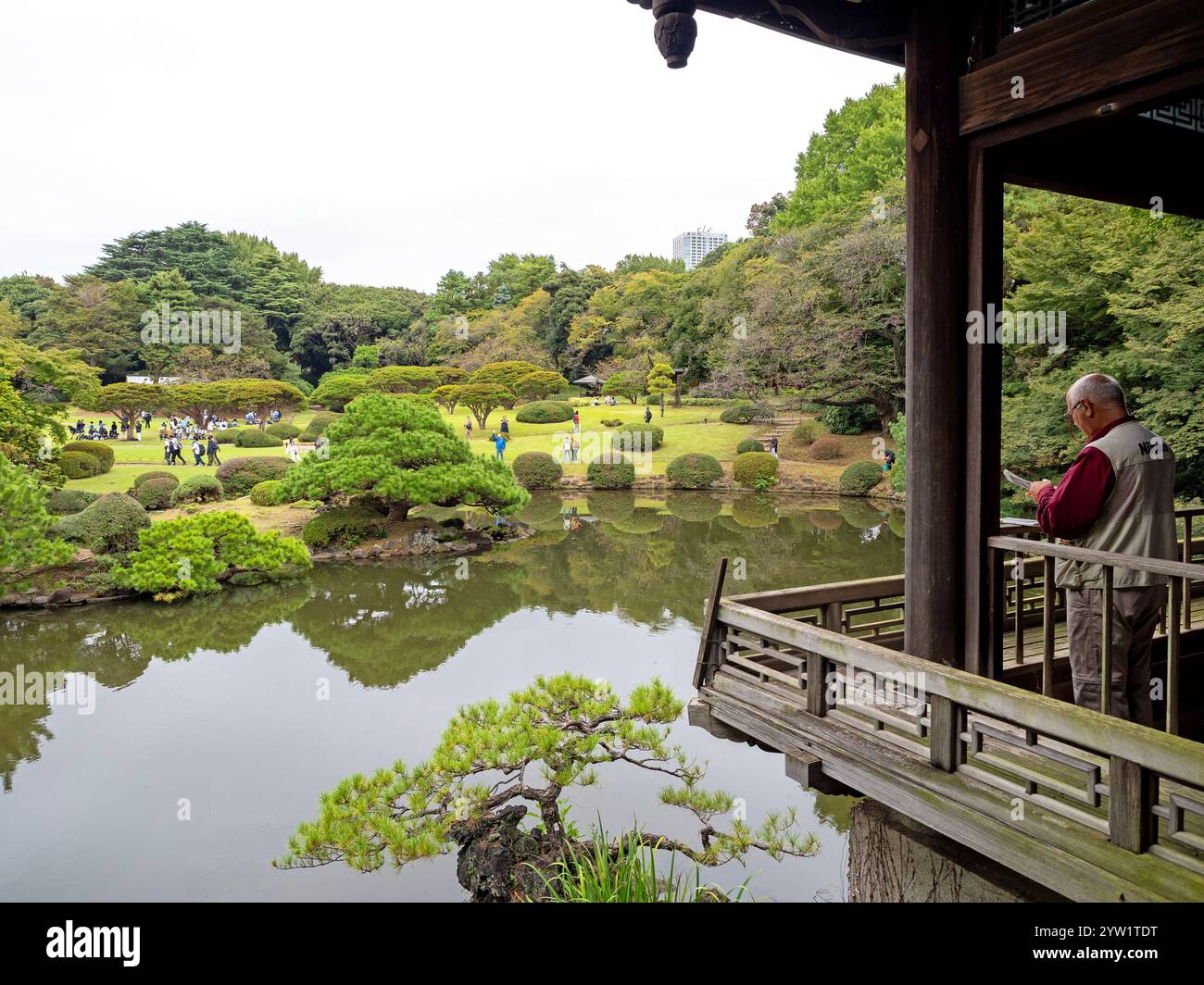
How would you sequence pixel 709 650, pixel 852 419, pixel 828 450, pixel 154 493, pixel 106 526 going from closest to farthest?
pixel 709 650 < pixel 106 526 < pixel 154 493 < pixel 828 450 < pixel 852 419

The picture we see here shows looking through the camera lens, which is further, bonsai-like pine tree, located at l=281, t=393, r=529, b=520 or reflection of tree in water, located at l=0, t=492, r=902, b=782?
bonsai-like pine tree, located at l=281, t=393, r=529, b=520

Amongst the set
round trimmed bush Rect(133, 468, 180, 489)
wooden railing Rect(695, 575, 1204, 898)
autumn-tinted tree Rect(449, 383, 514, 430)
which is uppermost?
autumn-tinted tree Rect(449, 383, 514, 430)

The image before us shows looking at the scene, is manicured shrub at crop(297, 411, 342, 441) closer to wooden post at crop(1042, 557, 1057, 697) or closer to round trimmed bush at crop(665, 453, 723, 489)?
round trimmed bush at crop(665, 453, 723, 489)

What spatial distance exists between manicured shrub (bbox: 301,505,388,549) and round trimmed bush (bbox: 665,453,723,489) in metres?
8.85

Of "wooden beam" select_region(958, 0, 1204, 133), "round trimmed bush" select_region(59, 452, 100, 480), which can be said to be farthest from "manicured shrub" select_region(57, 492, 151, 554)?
"wooden beam" select_region(958, 0, 1204, 133)

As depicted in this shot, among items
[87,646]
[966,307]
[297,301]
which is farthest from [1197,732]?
[297,301]

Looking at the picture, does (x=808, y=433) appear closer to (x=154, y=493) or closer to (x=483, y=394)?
(x=483, y=394)

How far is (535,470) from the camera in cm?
2197

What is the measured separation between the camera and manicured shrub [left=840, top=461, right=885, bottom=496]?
20.2m

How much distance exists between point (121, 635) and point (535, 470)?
1247 centimetres

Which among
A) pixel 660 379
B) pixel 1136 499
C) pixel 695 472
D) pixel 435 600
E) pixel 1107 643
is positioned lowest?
pixel 435 600

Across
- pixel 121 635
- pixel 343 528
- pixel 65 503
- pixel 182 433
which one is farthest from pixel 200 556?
pixel 182 433

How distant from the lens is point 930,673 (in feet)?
7.90

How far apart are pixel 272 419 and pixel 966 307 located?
28.8 metres
